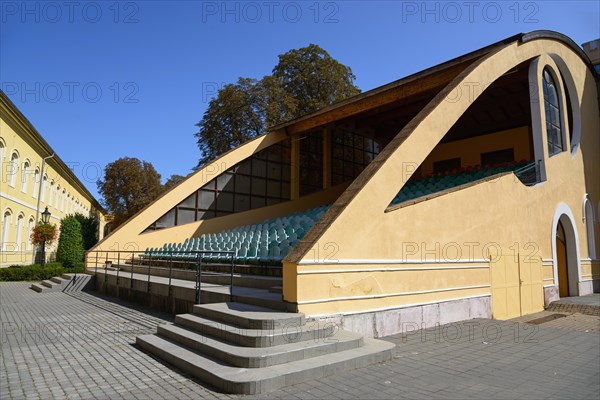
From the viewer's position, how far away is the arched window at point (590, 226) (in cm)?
1523

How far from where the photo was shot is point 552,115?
47.3ft

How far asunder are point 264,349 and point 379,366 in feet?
5.22

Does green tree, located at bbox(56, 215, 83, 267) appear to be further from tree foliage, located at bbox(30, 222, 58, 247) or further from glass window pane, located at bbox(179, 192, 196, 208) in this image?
glass window pane, located at bbox(179, 192, 196, 208)

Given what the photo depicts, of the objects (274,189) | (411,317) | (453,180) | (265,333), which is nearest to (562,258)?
(453,180)

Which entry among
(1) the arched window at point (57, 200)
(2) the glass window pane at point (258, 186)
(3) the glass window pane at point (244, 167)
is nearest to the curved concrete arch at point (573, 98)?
(2) the glass window pane at point (258, 186)

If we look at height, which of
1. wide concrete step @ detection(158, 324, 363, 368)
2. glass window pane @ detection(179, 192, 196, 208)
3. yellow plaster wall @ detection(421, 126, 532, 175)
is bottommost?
wide concrete step @ detection(158, 324, 363, 368)

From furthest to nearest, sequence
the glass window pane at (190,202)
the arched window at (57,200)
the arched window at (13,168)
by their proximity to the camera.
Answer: the arched window at (57,200) < the arched window at (13,168) < the glass window pane at (190,202)

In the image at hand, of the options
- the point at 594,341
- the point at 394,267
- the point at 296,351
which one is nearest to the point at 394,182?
the point at 394,267

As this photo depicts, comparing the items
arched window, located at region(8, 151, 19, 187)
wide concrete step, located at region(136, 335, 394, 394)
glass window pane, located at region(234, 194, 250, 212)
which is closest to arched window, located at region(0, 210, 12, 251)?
arched window, located at region(8, 151, 19, 187)

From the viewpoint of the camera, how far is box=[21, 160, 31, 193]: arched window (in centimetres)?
2605

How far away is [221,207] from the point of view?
17.6 meters

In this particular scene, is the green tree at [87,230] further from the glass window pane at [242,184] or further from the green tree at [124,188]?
the glass window pane at [242,184]

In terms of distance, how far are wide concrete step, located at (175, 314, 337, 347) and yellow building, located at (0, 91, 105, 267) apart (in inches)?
888

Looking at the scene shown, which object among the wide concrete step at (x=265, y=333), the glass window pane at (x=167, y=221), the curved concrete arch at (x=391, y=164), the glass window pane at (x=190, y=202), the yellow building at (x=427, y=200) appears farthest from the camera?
the glass window pane at (x=190, y=202)
